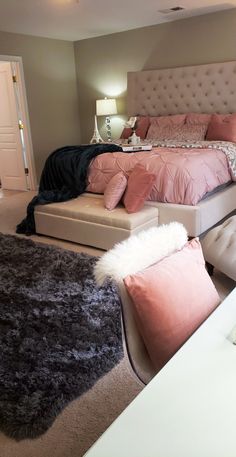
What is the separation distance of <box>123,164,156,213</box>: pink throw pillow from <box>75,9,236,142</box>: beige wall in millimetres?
2763

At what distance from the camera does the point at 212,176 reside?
3.59 m

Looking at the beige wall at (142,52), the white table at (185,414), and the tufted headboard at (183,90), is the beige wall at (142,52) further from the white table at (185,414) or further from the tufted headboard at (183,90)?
the white table at (185,414)

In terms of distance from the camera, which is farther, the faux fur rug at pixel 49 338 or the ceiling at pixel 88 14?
the ceiling at pixel 88 14

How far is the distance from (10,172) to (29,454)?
5.34 m

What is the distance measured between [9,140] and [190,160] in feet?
11.9

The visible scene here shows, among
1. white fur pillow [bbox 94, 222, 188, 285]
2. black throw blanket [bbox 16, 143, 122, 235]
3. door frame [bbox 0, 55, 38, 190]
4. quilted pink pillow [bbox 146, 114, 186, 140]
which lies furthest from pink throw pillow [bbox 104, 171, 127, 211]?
door frame [bbox 0, 55, 38, 190]

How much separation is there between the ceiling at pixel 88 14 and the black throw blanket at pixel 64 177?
1.63 meters

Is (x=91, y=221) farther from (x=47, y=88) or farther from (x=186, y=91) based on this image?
(x=47, y=88)

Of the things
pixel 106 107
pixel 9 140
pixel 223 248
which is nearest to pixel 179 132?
pixel 106 107

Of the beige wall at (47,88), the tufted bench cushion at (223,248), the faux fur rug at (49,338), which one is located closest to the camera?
the faux fur rug at (49,338)

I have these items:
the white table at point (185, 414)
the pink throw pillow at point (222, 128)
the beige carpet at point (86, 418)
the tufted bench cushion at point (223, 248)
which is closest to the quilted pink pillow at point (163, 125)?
the pink throw pillow at point (222, 128)

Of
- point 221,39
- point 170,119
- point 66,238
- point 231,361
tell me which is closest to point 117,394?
point 231,361

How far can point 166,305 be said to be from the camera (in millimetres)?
1093

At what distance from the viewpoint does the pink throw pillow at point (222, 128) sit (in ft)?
15.0
